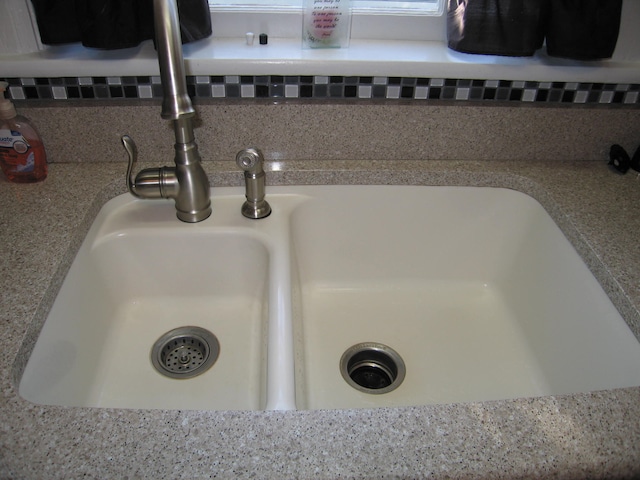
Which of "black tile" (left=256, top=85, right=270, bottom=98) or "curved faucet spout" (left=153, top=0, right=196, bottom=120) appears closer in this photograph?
"curved faucet spout" (left=153, top=0, right=196, bottom=120)

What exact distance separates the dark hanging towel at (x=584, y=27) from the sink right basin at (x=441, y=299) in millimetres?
294

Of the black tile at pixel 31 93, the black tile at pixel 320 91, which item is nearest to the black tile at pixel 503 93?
the black tile at pixel 320 91

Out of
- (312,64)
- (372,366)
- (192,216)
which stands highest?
(312,64)

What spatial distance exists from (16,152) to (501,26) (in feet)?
3.04

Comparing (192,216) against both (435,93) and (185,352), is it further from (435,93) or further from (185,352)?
(435,93)

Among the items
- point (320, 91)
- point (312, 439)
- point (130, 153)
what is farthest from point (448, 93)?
point (312, 439)

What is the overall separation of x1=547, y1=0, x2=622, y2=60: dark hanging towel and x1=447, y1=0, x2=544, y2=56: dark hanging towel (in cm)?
3

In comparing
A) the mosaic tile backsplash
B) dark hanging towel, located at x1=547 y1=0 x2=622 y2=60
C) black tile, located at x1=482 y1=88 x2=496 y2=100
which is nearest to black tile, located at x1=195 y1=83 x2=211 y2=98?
the mosaic tile backsplash

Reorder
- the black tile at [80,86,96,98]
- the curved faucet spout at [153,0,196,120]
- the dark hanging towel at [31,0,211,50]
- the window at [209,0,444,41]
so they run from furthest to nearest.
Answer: the window at [209,0,444,41] → the black tile at [80,86,96,98] → the dark hanging towel at [31,0,211,50] → the curved faucet spout at [153,0,196,120]

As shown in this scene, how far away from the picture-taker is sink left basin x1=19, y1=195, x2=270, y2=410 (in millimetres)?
791

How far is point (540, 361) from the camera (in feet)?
2.96

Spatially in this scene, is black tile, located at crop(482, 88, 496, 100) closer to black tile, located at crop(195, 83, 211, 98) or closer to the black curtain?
the black curtain

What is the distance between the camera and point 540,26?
3.01 ft

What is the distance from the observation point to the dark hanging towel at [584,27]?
893 millimetres
